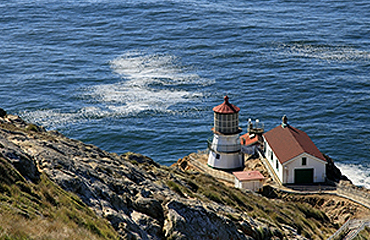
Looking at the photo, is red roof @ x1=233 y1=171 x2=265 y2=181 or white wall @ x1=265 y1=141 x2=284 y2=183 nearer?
red roof @ x1=233 y1=171 x2=265 y2=181

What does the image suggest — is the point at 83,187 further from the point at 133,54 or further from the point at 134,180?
the point at 133,54

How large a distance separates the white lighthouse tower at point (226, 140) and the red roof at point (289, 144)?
117 inches

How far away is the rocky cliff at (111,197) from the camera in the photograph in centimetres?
1460

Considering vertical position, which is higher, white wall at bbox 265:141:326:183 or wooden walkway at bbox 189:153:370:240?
white wall at bbox 265:141:326:183

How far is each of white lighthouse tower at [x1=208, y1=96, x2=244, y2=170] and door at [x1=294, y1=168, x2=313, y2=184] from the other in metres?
6.05

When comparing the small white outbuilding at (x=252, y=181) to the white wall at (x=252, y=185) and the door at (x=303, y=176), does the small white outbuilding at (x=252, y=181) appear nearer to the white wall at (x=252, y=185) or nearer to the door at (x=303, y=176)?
the white wall at (x=252, y=185)

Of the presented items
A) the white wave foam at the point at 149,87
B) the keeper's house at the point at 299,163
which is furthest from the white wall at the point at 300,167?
the white wave foam at the point at 149,87

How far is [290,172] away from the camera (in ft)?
133

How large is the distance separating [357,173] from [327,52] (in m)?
38.6

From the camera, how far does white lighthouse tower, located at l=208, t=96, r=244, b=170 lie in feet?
141

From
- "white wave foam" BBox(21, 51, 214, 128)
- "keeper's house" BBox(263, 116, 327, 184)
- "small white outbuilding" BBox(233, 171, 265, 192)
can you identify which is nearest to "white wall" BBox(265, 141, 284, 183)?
"keeper's house" BBox(263, 116, 327, 184)

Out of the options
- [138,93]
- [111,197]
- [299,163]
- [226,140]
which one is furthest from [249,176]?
[138,93]

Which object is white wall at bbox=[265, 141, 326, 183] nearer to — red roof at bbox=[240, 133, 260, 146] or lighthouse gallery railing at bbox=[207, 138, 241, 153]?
lighthouse gallery railing at bbox=[207, 138, 241, 153]

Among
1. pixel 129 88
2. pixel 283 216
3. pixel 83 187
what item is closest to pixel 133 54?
pixel 129 88
